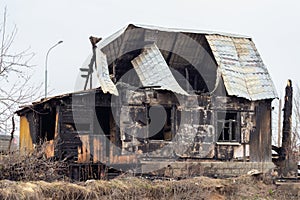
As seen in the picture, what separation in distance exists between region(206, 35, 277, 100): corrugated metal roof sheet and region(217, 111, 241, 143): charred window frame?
2.98ft

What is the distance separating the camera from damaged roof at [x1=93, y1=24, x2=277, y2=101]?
19.1 meters

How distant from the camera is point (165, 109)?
62.4 feet

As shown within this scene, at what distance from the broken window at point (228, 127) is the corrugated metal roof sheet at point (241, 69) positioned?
0.95 m

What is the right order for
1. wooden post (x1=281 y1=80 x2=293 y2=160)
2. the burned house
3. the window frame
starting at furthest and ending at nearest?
wooden post (x1=281 y1=80 x2=293 y2=160)
the window frame
the burned house

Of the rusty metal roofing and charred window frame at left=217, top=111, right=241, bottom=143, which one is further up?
the rusty metal roofing

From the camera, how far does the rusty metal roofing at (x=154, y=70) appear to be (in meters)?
18.6

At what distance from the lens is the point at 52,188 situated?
42.4 ft

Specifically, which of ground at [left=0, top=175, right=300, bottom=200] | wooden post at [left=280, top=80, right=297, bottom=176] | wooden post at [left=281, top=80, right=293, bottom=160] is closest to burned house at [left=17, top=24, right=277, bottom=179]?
wooden post at [left=280, top=80, right=297, bottom=176]

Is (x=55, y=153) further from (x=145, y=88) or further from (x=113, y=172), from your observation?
(x=145, y=88)

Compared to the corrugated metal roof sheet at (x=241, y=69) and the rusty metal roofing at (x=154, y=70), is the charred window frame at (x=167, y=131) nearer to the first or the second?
the rusty metal roofing at (x=154, y=70)

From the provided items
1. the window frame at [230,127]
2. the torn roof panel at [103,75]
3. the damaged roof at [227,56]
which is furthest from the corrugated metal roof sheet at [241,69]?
the torn roof panel at [103,75]

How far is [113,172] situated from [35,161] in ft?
12.4

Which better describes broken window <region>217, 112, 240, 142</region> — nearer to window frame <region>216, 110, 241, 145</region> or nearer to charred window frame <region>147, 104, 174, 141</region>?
window frame <region>216, 110, 241, 145</region>

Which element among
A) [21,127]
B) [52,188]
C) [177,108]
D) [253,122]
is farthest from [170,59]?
[52,188]
